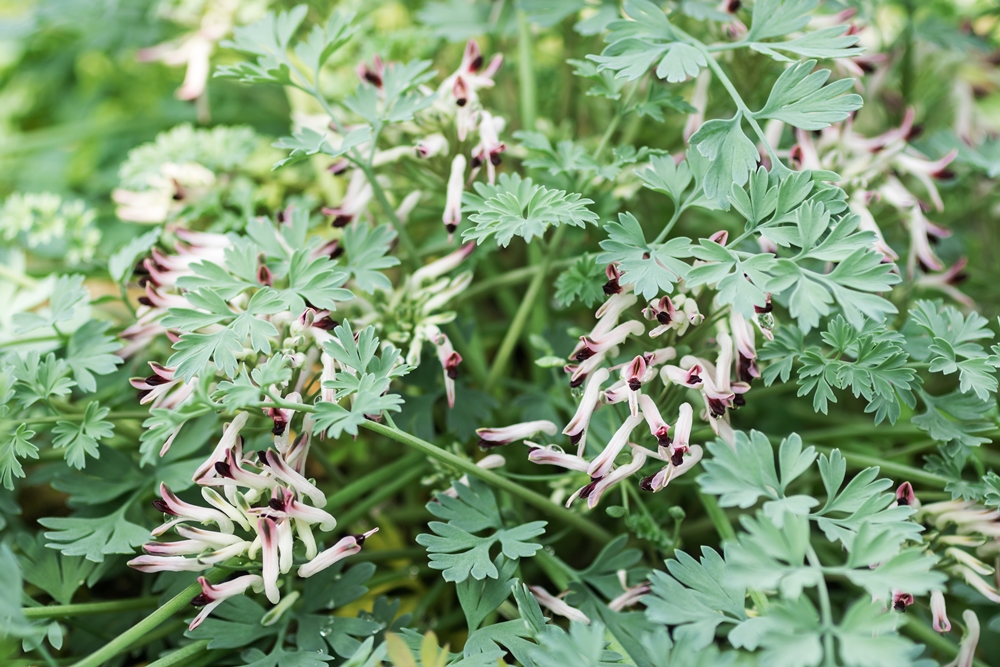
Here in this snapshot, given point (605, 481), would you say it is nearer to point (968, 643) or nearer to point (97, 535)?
point (968, 643)

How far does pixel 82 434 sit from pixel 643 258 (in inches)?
21.6

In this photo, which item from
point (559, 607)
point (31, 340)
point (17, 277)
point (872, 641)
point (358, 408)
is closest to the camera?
point (872, 641)

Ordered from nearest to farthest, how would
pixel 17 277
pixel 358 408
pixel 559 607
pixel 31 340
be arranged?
pixel 358 408 → pixel 559 607 → pixel 31 340 → pixel 17 277

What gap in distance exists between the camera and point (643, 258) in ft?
2.14

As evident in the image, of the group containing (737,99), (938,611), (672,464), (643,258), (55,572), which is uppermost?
(737,99)

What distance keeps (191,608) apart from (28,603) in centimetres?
15

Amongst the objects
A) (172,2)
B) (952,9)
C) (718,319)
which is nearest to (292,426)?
(718,319)

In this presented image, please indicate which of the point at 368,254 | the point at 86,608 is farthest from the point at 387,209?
the point at 86,608

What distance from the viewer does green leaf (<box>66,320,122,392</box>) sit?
0.74 meters

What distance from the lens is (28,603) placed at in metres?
0.70

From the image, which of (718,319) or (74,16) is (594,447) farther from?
(74,16)

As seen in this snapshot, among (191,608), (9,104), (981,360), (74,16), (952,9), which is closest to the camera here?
(981,360)

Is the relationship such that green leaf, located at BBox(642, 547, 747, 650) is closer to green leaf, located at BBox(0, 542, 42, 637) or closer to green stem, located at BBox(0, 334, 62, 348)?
green leaf, located at BBox(0, 542, 42, 637)

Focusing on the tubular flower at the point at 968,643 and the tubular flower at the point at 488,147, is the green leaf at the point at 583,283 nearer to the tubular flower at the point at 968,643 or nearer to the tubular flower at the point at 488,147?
the tubular flower at the point at 488,147
